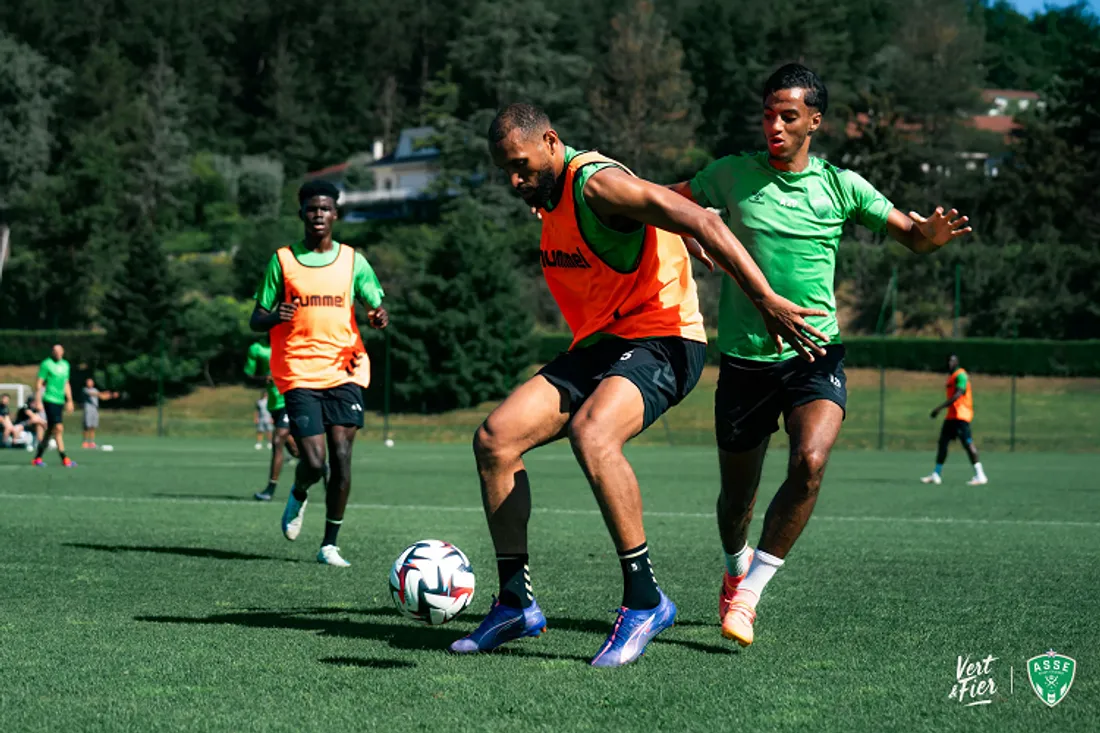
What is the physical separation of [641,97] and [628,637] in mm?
78651

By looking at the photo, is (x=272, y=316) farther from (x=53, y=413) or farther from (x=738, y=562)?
(x=53, y=413)

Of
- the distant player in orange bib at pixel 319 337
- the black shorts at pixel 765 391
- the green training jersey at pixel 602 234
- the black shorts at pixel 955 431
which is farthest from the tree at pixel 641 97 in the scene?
the green training jersey at pixel 602 234

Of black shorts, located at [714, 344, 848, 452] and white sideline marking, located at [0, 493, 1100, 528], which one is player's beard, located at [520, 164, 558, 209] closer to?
black shorts, located at [714, 344, 848, 452]

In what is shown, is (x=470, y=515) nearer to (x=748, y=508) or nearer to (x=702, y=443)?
(x=748, y=508)

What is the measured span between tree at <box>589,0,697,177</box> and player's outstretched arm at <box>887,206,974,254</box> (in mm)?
73432

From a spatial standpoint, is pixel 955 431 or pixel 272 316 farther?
pixel 955 431

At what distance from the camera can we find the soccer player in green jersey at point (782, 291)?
5.88 metres

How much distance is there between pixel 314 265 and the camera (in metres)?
9.40

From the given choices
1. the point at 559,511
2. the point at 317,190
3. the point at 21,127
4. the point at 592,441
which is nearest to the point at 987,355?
the point at 559,511

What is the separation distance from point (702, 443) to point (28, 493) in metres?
24.4

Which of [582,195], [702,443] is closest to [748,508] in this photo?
[582,195]

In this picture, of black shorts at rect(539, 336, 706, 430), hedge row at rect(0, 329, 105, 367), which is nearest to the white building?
hedge row at rect(0, 329, 105, 367)

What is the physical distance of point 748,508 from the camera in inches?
248

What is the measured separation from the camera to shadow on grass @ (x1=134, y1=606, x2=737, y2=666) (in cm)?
563
